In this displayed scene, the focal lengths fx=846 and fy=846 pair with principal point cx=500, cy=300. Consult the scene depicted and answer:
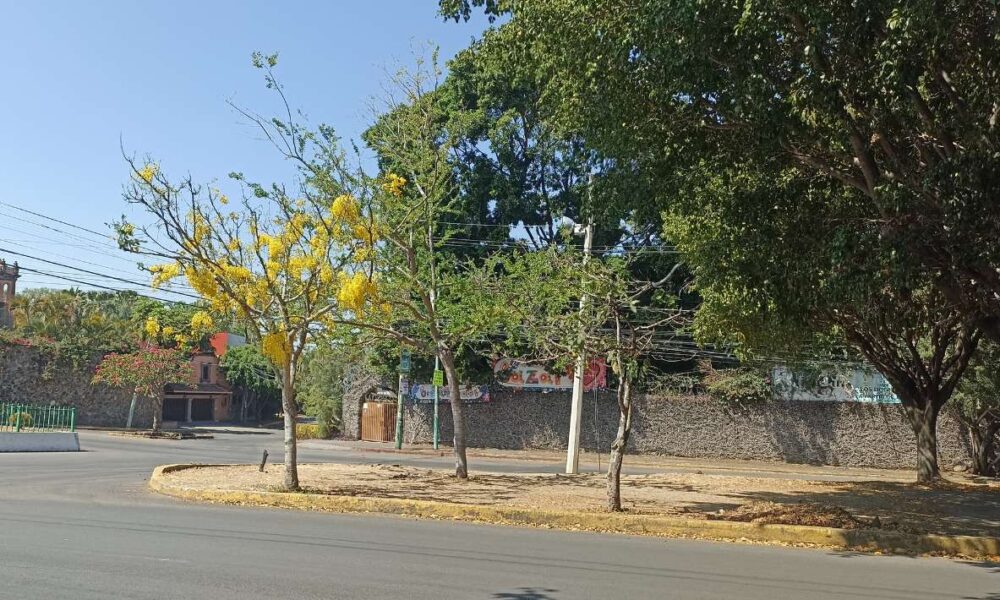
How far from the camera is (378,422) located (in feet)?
129

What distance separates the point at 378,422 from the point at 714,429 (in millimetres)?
15339

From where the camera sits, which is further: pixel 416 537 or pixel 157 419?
pixel 157 419

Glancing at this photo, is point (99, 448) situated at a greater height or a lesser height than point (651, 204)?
lesser

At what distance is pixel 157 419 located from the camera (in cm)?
3766

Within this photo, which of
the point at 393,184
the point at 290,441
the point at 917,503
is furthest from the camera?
the point at 393,184

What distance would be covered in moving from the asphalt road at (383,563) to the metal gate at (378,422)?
25.7 m

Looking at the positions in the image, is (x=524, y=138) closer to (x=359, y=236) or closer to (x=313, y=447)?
(x=313, y=447)

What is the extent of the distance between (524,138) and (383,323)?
62.8ft

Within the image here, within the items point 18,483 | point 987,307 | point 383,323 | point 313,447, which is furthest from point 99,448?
point 987,307

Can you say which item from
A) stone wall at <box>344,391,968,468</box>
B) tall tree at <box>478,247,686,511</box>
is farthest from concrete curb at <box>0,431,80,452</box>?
tall tree at <box>478,247,686,511</box>

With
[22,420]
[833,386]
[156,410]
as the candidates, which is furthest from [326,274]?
[156,410]

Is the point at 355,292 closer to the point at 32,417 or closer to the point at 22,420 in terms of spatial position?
the point at 32,417

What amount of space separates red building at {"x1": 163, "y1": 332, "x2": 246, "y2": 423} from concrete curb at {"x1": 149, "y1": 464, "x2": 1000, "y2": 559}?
1892 inches

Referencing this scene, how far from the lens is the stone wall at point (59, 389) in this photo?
40.7 metres
